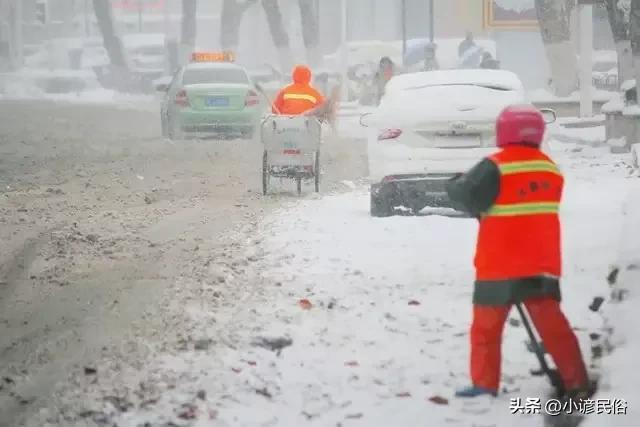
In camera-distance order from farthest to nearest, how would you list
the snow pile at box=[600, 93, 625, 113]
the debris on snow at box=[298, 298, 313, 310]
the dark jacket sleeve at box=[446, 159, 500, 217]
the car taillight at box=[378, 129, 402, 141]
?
the snow pile at box=[600, 93, 625, 113] → the car taillight at box=[378, 129, 402, 141] → the debris on snow at box=[298, 298, 313, 310] → the dark jacket sleeve at box=[446, 159, 500, 217]

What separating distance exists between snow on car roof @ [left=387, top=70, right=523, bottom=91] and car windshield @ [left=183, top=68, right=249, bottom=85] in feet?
39.4

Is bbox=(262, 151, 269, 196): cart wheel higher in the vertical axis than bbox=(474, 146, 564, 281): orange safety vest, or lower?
lower

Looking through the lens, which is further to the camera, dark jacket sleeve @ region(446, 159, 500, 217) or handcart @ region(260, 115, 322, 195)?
handcart @ region(260, 115, 322, 195)

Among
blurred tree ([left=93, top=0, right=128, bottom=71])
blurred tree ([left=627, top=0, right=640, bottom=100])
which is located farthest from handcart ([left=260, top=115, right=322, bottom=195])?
blurred tree ([left=93, top=0, right=128, bottom=71])

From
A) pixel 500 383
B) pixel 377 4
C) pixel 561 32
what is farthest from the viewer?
pixel 377 4

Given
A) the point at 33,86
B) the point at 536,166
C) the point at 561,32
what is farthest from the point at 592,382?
the point at 33,86

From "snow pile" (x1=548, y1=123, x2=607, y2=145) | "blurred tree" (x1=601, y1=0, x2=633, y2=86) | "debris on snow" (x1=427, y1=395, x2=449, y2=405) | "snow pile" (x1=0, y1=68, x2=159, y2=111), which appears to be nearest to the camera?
"debris on snow" (x1=427, y1=395, x2=449, y2=405)

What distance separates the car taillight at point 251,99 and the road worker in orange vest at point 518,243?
1750cm

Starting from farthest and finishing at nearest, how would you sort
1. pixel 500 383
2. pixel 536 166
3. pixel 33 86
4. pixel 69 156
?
pixel 33 86 → pixel 69 156 → pixel 500 383 → pixel 536 166

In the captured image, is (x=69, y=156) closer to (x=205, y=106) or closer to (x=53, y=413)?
(x=205, y=106)

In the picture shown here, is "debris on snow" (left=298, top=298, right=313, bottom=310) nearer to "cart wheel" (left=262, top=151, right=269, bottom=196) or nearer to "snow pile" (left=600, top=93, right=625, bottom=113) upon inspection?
"cart wheel" (left=262, top=151, right=269, bottom=196)

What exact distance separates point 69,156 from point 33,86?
3782 centimetres

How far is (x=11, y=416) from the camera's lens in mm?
6148

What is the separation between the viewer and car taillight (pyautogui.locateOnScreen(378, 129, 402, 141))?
12.5 meters
